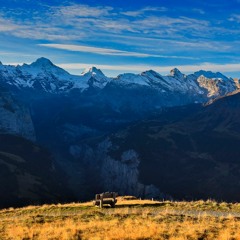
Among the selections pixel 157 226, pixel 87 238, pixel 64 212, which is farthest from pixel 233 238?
pixel 64 212

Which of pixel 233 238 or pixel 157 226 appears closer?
pixel 233 238

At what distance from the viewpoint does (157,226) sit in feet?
89.2

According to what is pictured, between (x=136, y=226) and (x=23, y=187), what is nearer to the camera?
(x=136, y=226)

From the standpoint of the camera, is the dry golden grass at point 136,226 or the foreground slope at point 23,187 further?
the foreground slope at point 23,187

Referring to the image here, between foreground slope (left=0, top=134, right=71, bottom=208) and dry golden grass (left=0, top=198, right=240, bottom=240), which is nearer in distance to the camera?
dry golden grass (left=0, top=198, right=240, bottom=240)

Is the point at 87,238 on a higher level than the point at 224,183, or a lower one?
higher

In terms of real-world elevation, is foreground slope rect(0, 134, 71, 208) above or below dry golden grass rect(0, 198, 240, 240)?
below


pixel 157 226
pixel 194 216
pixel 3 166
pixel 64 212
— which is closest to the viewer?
pixel 157 226

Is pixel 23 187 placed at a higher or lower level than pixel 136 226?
lower

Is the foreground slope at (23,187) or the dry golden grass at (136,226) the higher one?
the dry golden grass at (136,226)

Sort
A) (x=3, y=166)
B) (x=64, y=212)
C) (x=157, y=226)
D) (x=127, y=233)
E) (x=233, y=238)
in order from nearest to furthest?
1. (x=233, y=238)
2. (x=127, y=233)
3. (x=157, y=226)
4. (x=64, y=212)
5. (x=3, y=166)

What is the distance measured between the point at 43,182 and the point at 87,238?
550ft

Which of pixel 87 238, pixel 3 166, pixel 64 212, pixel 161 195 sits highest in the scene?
pixel 87 238

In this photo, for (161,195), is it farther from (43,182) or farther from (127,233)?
(127,233)
